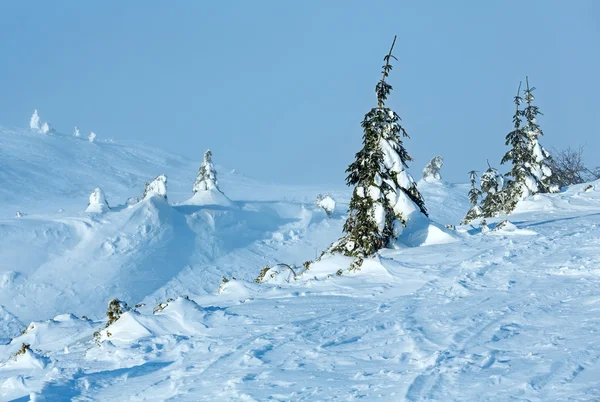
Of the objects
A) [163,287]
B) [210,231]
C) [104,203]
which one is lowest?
[163,287]

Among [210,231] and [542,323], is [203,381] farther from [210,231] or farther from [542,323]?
[210,231]

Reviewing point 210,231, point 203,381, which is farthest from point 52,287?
point 203,381

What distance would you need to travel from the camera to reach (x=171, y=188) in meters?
66.8

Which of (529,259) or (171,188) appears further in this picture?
(171,188)

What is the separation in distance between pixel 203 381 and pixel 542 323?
4.92m

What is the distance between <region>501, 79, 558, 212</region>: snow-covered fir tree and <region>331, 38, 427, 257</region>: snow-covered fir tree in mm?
16418

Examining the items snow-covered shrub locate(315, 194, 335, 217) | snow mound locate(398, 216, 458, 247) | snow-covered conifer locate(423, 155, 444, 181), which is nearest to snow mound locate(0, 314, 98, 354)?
snow mound locate(398, 216, 458, 247)

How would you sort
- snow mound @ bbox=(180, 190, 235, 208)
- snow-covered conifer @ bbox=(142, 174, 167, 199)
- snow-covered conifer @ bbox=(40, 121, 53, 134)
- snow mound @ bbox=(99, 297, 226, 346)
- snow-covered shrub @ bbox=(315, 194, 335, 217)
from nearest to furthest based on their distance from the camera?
snow mound @ bbox=(99, 297, 226, 346) → snow-covered conifer @ bbox=(142, 174, 167, 199) → snow mound @ bbox=(180, 190, 235, 208) → snow-covered shrub @ bbox=(315, 194, 335, 217) → snow-covered conifer @ bbox=(40, 121, 53, 134)

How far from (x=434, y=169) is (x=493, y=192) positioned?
1241 inches

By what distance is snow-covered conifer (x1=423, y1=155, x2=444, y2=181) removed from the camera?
7006cm

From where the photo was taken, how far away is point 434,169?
70.4m

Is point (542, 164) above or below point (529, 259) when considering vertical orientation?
above

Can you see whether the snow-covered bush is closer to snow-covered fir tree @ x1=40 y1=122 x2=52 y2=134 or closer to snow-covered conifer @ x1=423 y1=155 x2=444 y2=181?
snow-covered conifer @ x1=423 y1=155 x2=444 y2=181

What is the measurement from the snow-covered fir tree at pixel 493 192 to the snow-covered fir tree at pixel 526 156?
7.58 ft
